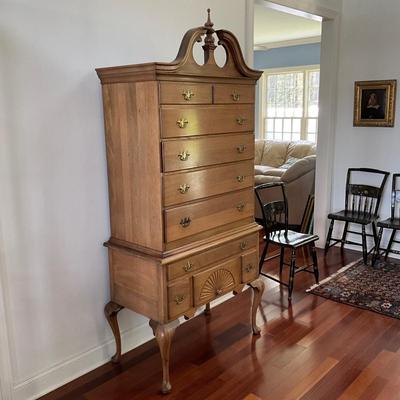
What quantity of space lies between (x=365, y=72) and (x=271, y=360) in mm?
3011

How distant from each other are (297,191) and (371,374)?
3017 millimetres

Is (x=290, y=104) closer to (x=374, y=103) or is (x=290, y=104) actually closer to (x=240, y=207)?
(x=374, y=103)

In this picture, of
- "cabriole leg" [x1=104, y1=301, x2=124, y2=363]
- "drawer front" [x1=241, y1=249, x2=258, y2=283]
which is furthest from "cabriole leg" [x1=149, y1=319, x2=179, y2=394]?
"drawer front" [x1=241, y1=249, x2=258, y2=283]

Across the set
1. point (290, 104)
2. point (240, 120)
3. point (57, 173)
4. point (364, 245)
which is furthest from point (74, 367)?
point (290, 104)

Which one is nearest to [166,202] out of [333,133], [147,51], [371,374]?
[147,51]

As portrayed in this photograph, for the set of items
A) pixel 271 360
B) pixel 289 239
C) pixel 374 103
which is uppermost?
pixel 374 103

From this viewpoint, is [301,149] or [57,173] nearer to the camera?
[57,173]

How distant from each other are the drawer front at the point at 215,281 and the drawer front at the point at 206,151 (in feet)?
1.98

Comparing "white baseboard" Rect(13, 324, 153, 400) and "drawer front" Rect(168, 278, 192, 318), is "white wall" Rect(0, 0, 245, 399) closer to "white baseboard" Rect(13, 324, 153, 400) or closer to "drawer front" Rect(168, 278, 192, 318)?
"white baseboard" Rect(13, 324, 153, 400)

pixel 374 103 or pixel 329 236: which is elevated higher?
pixel 374 103

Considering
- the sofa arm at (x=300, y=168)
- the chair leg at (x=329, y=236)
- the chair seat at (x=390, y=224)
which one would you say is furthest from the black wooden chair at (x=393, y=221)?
the sofa arm at (x=300, y=168)

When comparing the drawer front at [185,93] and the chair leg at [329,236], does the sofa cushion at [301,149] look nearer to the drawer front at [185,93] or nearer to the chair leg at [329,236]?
the chair leg at [329,236]

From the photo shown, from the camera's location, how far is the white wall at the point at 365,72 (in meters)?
4.16

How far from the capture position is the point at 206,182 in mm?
2410
